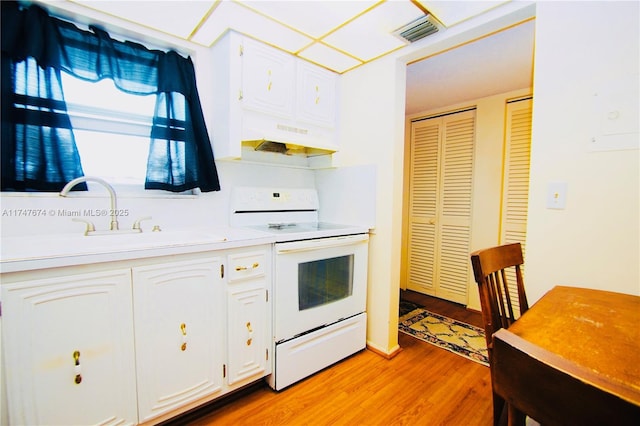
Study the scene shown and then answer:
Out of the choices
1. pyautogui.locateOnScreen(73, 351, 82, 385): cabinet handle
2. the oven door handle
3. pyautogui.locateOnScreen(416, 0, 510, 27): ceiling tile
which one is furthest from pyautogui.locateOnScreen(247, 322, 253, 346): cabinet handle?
pyautogui.locateOnScreen(416, 0, 510, 27): ceiling tile

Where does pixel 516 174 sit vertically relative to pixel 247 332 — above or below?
above

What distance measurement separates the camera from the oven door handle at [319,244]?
1666mm

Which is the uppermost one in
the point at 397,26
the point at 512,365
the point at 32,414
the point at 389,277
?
the point at 397,26

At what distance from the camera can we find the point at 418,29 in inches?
66.0

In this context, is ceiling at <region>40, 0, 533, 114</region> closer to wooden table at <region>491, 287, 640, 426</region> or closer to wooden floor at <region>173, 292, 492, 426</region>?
wooden table at <region>491, 287, 640, 426</region>

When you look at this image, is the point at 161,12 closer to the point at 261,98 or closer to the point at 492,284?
the point at 261,98

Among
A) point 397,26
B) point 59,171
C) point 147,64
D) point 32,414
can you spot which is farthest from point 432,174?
point 32,414

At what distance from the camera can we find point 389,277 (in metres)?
2.08

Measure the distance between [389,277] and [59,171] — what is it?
2102mm

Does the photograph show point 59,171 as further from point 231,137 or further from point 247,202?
point 247,202

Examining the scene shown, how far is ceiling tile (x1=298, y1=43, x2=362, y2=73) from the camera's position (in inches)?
76.6

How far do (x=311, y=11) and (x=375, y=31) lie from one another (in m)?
0.44

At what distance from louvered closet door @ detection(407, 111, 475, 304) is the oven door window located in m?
1.74

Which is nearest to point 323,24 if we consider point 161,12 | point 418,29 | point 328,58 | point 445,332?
point 328,58
